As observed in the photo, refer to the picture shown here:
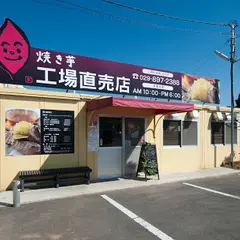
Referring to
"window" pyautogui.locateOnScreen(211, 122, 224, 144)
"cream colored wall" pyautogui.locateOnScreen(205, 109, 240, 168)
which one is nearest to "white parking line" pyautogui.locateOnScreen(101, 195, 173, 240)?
"cream colored wall" pyautogui.locateOnScreen(205, 109, 240, 168)

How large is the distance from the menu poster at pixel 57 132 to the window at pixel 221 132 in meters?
6.85

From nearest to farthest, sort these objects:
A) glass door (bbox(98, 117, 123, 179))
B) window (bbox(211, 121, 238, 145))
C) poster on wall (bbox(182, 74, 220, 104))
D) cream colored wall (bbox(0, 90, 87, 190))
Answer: cream colored wall (bbox(0, 90, 87, 190)) → glass door (bbox(98, 117, 123, 179)) → poster on wall (bbox(182, 74, 220, 104)) → window (bbox(211, 121, 238, 145))

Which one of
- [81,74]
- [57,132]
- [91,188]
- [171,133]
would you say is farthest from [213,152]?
[57,132]

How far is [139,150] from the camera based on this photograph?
917 cm

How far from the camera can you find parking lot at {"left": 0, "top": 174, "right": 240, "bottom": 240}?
13.5 feet

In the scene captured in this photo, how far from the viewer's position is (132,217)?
490cm

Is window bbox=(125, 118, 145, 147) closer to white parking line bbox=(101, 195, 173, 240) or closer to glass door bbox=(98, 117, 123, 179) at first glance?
glass door bbox=(98, 117, 123, 179)

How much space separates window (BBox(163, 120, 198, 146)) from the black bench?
367cm

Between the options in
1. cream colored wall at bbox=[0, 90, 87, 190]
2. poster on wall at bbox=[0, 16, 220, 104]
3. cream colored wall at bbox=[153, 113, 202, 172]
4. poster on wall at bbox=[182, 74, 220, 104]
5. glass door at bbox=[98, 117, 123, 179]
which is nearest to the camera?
cream colored wall at bbox=[0, 90, 87, 190]

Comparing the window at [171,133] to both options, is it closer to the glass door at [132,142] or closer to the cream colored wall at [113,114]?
the cream colored wall at [113,114]

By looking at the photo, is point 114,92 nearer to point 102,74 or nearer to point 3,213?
point 102,74

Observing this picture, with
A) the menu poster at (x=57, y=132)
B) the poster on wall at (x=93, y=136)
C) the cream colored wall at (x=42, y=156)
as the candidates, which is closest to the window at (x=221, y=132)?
the poster on wall at (x=93, y=136)

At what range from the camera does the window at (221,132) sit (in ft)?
37.2

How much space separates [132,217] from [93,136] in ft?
12.4
